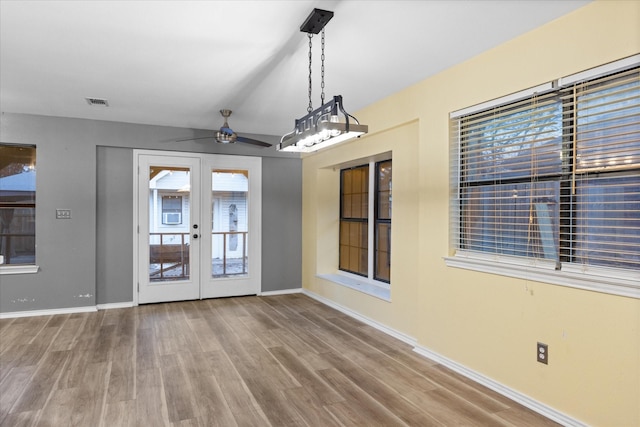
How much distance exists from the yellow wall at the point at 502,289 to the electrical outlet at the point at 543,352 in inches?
1.2

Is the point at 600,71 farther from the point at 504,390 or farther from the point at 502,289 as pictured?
the point at 504,390

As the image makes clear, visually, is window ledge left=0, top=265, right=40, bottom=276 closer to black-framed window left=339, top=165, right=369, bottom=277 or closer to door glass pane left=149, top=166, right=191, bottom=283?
door glass pane left=149, top=166, right=191, bottom=283

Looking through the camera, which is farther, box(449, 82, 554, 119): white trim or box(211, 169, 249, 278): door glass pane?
box(211, 169, 249, 278): door glass pane

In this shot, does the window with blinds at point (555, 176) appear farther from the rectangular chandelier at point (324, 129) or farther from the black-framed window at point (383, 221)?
the black-framed window at point (383, 221)

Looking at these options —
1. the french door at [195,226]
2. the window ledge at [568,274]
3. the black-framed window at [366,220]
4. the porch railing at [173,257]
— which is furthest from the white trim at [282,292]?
the window ledge at [568,274]

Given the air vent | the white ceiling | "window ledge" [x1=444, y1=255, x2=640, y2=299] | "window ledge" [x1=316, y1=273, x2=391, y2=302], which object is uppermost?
the white ceiling

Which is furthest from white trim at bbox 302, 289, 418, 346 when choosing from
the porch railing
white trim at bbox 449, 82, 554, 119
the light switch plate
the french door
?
the light switch plate

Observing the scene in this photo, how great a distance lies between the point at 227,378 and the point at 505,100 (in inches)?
120

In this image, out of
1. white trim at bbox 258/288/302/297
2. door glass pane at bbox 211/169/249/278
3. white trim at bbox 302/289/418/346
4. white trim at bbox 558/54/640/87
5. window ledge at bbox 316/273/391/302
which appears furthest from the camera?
white trim at bbox 258/288/302/297

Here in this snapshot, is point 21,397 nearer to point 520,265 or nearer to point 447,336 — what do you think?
point 447,336

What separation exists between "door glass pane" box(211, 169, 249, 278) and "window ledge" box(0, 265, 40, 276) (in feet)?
7.42

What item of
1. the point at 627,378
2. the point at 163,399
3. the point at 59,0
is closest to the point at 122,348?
the point at 163,399

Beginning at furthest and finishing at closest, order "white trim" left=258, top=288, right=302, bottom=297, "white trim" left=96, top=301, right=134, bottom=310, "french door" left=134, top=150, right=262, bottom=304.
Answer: "white trim" left=258, top=288, right=302, bottom=297 < "french door" left=134, top=150, right=262, bottom=304 < "white trim" left=96, top=301, right=134, bottom=310

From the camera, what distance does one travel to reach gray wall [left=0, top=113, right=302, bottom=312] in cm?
500
